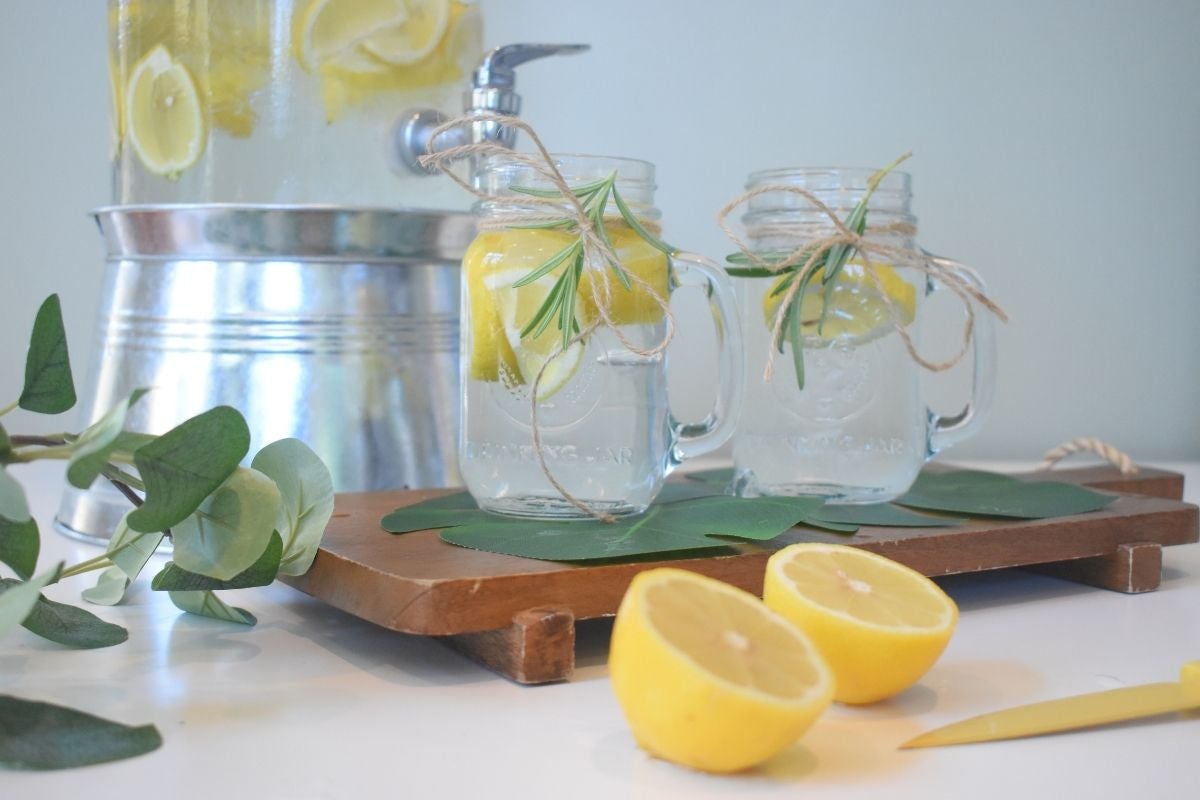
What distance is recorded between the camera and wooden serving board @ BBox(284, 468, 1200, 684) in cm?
55

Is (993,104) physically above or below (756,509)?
above

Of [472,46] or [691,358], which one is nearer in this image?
[472,46]

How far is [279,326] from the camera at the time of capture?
33.3 inches

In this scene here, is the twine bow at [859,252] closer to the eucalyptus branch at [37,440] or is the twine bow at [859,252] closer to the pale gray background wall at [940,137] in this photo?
the eucalyptus branch at [37,440]

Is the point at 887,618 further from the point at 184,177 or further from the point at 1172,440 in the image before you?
the point at 1172,440

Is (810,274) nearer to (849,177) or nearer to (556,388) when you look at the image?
(849,177)

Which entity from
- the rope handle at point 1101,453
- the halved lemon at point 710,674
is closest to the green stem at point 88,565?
the halved lemon at point 710,674

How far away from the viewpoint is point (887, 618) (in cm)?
53

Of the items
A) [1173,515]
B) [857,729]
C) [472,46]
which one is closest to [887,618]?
[857,729]

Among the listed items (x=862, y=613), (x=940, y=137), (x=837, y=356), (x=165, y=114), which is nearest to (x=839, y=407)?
(x=837, y=356)

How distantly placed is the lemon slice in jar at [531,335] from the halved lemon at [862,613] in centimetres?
17

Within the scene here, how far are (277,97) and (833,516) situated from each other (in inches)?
17.4

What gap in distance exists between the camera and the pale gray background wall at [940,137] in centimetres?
125

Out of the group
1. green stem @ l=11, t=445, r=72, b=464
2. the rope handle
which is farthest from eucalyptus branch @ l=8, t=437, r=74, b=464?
the rope handle
